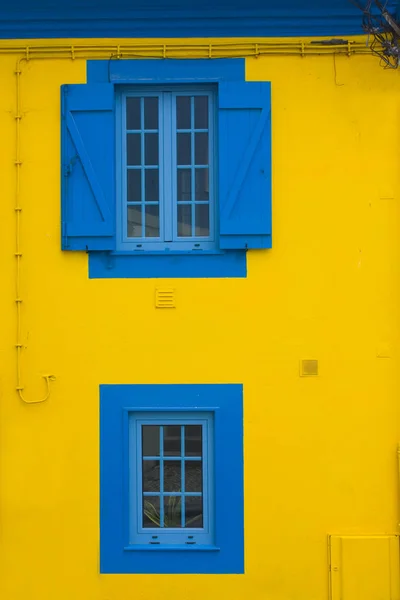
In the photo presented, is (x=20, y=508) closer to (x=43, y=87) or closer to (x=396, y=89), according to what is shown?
(x=43, y=87)

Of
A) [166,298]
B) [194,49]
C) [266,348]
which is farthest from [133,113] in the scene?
[266,348]

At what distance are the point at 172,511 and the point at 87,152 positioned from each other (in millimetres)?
3159

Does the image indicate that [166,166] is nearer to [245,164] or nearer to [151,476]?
[245,164]

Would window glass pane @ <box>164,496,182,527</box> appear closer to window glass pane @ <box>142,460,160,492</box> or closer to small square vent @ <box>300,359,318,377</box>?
window glass pane @ <box>142,460,160,492</box>

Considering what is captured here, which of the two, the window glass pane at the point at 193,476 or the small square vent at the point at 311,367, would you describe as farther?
the window glass pane at the point at 193,476

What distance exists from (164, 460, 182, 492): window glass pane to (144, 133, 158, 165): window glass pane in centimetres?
261

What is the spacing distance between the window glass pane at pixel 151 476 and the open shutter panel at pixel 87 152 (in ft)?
6.46

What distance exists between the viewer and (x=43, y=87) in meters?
5.87

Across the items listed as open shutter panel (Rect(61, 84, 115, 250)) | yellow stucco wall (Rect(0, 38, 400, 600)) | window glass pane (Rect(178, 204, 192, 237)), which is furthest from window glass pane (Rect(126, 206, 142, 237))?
yellow stucco wall (Rect(0, 38, 400, 600))

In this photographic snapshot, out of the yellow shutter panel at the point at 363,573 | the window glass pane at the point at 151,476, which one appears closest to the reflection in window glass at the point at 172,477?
the window glass pane at the point at 151,476

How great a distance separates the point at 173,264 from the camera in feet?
19.0

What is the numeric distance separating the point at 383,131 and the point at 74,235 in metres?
2.76

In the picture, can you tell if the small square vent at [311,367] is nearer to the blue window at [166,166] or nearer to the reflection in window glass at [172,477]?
the blue window at [166,166]

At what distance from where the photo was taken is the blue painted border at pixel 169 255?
5801 millimetres
